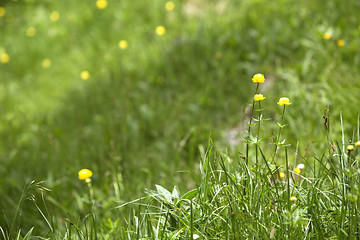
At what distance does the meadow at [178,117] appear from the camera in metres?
1.71

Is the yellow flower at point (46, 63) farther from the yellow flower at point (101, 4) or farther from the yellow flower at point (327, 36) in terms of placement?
the yellow flower at point (327, 36)

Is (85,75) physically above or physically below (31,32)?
below

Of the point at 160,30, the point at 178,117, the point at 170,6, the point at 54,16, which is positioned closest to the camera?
the point at 178,117

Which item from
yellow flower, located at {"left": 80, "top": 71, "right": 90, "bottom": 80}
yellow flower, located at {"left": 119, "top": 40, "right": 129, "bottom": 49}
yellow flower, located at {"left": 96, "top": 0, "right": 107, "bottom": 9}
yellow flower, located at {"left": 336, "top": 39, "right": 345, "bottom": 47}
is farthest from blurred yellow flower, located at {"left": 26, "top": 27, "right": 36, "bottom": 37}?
yellow flower, located at {"left": 336, "top": 39, "right": 345, "bottom": 47}

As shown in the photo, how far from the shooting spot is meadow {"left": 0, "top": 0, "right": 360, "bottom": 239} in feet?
5.61

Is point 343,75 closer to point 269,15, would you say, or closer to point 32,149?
point 269,15

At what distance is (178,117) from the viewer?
381 centimetres

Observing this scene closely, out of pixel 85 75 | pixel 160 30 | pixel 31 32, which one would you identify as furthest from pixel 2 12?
pixel 160 30

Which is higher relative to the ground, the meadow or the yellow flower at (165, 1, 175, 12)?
the yellow flower at (165, 1, 175, 12)

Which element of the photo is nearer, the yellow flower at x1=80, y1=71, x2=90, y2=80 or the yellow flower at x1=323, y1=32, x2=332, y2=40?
the yellow flower at x1=323, y1=32, x2=332, y2=40

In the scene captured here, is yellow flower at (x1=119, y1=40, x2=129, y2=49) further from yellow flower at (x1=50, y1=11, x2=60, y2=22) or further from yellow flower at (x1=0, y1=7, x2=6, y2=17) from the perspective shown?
yellow flower at (x1=0, y1=7, x2=6, y2=17)

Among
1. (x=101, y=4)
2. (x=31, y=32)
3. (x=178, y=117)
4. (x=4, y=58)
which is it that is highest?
(x=101, y=4)

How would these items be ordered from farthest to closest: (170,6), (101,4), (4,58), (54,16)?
Result: (54,16)
(4,58)
(101,4)
(170,6)

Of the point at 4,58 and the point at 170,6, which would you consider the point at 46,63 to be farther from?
the point at 170,6
